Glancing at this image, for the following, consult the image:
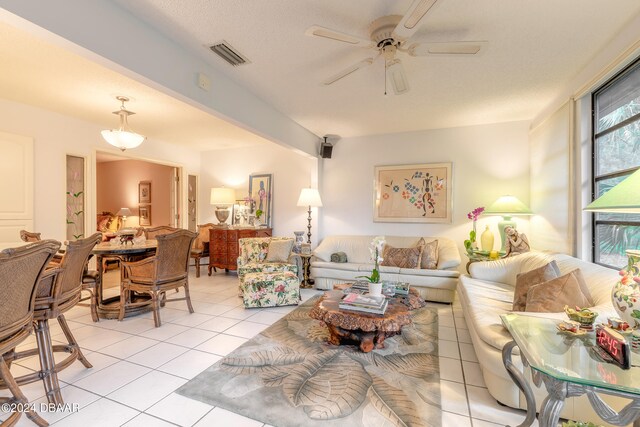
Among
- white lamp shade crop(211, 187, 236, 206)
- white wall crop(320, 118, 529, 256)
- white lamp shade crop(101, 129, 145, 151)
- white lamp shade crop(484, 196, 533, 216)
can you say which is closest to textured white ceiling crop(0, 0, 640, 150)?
white wall crop(320, 118, 529, 256)

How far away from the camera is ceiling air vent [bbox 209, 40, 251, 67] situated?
2.35 meters

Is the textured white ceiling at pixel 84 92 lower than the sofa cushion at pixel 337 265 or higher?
higher

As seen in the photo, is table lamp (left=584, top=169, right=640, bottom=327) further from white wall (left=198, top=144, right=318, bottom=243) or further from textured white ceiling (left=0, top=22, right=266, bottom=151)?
white wall (left=198, top=144, right=318, bottom=243)

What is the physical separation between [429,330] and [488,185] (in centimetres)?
259

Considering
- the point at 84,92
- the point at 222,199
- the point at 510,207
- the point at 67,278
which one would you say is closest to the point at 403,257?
the point at 510,207

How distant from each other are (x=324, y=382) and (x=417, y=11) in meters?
2.36

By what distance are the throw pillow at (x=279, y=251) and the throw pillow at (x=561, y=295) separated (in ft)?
9.80

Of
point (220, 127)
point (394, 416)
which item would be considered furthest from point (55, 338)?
point (220, 127)

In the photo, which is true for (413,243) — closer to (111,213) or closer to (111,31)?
(111,31)

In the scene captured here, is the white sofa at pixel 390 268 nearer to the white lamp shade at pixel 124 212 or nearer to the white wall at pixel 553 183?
the white wall at pixel 553 183

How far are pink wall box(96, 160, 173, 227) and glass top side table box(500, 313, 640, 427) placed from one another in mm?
7133

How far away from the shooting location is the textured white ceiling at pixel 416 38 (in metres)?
1.92

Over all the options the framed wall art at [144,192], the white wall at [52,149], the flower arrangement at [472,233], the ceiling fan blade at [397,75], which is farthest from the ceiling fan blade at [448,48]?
the framed wall art at [144,192]

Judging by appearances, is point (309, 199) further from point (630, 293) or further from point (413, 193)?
point (630, 293)
